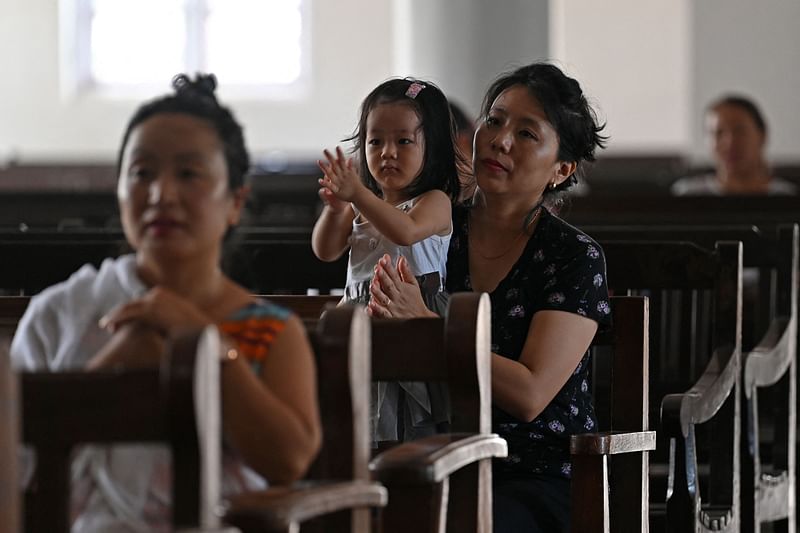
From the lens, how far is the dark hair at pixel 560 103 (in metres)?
2.89

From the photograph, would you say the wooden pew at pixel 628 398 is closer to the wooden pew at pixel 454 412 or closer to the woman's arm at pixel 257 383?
the wooden pew at pixel 454 412

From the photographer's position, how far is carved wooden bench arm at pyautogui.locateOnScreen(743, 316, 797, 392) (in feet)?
11.3

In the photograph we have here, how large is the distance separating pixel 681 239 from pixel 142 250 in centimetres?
200

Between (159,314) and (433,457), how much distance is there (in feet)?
1.55

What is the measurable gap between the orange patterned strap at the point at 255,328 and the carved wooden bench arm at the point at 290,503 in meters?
0.17

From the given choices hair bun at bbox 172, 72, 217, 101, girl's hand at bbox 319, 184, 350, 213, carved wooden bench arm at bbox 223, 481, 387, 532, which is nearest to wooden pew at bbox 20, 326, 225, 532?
carved wooden bench arm at bbox 223, 481, 387, 532

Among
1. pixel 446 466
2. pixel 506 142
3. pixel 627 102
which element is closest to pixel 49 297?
pixel 446 466

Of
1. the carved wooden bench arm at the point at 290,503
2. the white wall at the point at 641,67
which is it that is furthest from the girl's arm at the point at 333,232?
the white wall at the point at 641,67

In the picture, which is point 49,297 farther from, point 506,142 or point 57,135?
point 57,135

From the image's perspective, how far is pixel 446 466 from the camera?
6.80 ft

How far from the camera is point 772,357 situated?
3588 millimetres

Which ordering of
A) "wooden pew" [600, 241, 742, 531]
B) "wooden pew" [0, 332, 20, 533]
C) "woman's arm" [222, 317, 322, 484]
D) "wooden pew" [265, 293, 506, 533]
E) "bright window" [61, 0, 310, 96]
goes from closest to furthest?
"wooden pew" [0, 332, 20, 533] < "woman's arm" [222, 317, 322, 484] < "wooden pew" [265, 293, 506, 533] < "wooden pew" [600, 241, 742, 531] < "bright window" [61, 0, 310, 96]

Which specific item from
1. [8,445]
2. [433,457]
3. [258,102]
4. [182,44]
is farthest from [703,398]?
[182,44]

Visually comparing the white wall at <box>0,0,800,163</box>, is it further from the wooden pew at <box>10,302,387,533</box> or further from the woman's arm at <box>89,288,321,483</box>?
the woman's arm at <box>89,288,321,483</box>
